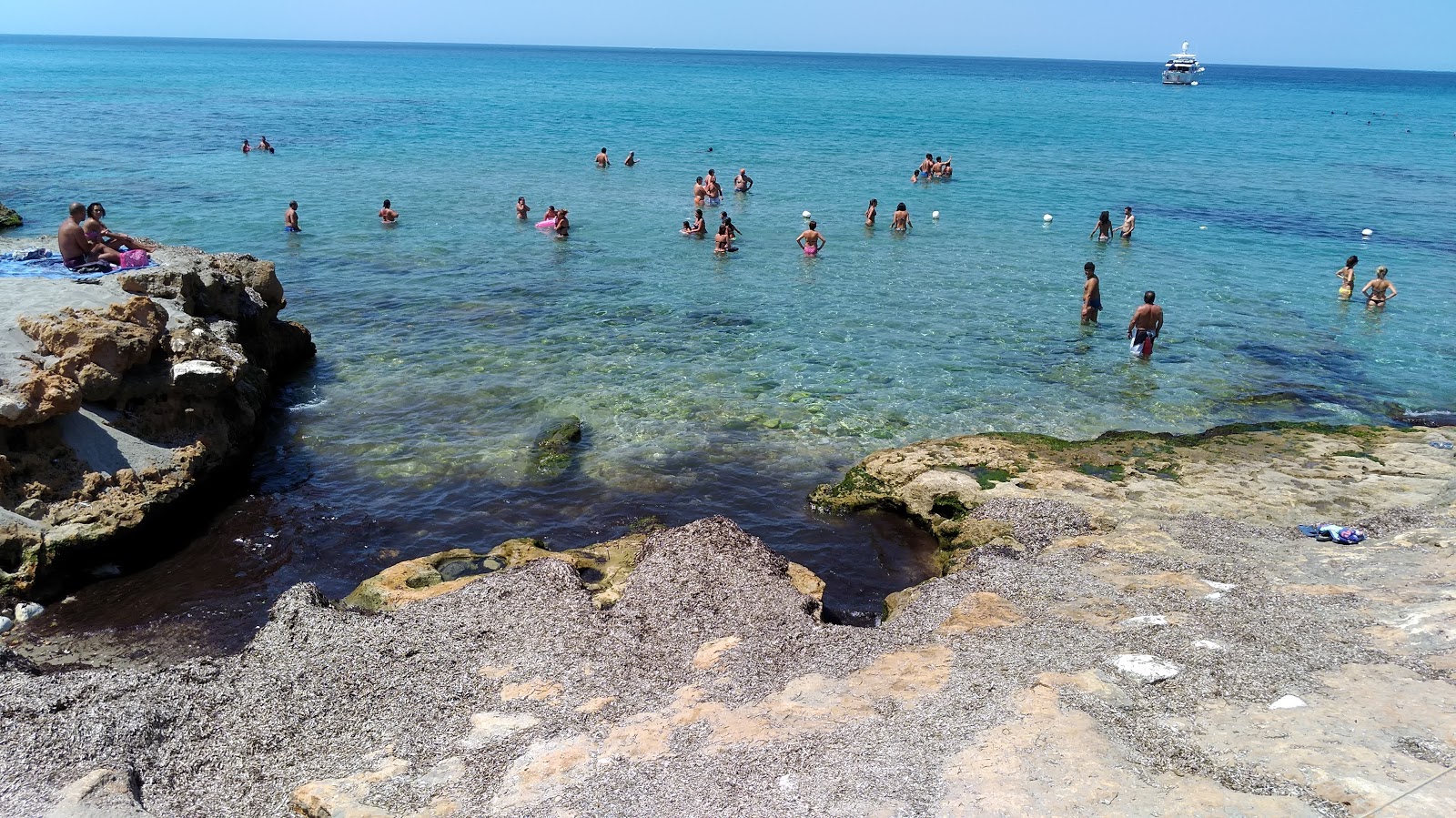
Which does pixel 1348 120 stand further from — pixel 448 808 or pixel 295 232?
pixel 448 808

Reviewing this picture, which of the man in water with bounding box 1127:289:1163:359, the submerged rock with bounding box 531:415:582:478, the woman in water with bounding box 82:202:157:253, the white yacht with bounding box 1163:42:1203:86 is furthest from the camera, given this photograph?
the white yacht with bounding box 1163:42:1203:86

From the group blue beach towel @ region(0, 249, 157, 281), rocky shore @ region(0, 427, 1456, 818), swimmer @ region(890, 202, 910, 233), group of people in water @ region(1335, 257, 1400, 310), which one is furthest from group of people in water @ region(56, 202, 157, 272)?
group of people in water @ region(1335, 257, 1400, 310)

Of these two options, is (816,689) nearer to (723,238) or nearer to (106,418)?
(106,418)

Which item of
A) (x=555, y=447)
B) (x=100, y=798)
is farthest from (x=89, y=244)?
(x=100, y=798)

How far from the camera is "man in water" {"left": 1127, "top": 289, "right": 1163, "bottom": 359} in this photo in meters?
18.9

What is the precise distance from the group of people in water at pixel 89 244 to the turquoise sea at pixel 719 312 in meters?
3.75

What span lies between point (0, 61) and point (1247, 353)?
166 meters

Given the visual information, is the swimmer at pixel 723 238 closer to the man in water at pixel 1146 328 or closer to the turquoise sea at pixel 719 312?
the turquoise sea at pixel 719 312

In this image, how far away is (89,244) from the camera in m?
15.5

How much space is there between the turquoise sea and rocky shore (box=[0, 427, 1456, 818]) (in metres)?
2.08

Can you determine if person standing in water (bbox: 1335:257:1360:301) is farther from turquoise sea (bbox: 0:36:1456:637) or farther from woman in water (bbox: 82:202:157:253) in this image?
woman in water (bbox: 82:202:157:253)

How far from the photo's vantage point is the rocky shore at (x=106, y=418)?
34.3 feet

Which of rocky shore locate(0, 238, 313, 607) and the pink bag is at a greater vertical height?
the pink bag

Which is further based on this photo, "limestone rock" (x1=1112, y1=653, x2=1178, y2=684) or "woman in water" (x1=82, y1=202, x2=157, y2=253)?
"woman in water" (x1=82, y1=202, x2=157, y2=253)
